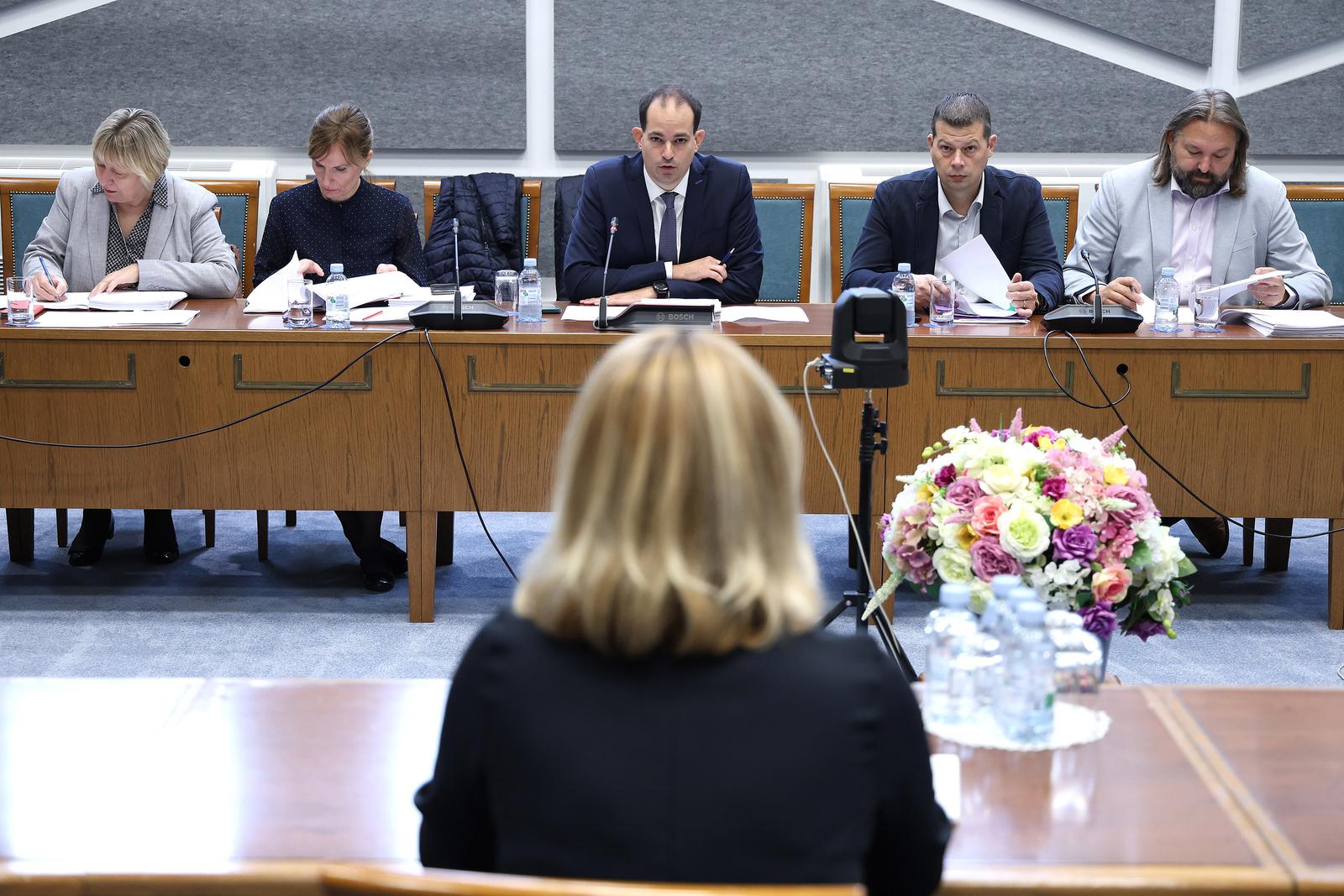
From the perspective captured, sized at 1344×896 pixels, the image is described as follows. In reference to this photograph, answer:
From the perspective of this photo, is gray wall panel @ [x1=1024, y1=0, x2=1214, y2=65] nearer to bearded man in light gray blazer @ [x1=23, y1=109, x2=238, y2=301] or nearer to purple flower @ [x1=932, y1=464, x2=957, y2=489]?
bearded man in light gray blazer @ [x1=23, y1=109, x2=238, y2=301]

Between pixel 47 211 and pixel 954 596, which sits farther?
pixel 47 211

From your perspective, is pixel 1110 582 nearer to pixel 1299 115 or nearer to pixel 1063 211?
pixel 1063 211

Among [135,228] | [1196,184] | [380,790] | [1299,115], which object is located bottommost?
[380,790]

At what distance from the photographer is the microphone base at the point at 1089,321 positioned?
3398 millimetres

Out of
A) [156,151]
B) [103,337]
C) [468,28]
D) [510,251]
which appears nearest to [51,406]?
[103,337]

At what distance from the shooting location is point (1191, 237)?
400 centimetres

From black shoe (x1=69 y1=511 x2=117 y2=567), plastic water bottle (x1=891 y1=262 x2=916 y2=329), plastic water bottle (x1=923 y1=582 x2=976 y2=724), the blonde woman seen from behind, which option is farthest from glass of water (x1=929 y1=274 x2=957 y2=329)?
the blonde woman seen from behind

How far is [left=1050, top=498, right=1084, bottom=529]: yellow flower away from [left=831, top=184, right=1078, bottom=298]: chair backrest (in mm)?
2581

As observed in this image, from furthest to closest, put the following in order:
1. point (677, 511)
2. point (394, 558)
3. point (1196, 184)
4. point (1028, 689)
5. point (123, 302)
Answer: point (1196, 184) < point (394, 558) < point (123, 302) < point (1028, 689) < point (677, 511)

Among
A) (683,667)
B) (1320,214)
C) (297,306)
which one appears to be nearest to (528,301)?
(297,306)

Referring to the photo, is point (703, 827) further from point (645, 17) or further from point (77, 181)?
point (645, 17)

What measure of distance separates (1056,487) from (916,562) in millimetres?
214

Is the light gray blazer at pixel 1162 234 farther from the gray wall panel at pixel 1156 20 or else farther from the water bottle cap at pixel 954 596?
the water bottle cap at pixel 954 596

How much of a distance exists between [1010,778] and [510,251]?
10.8 ft
